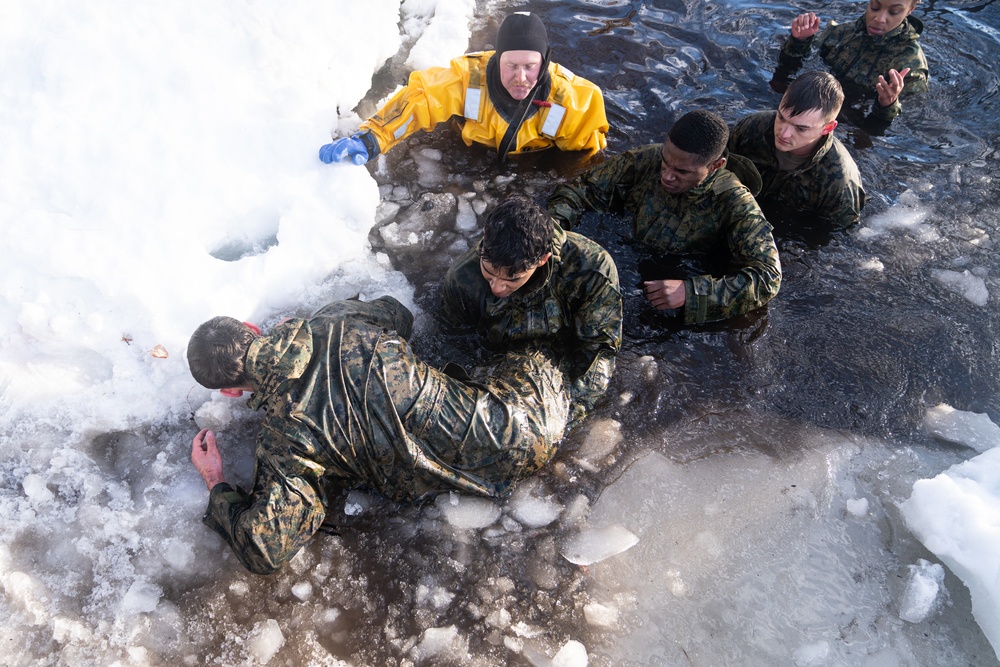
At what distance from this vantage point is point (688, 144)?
3.30 m

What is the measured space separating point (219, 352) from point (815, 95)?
332 centimetres

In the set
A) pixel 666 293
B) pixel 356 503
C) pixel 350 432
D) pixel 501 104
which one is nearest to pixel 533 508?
pixel 356 503

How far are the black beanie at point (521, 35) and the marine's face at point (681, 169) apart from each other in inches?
39.7

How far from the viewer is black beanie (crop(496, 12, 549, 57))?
3.79 metres

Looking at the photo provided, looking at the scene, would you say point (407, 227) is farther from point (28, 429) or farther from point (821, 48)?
point (821, 48)

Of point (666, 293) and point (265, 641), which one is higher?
point (666, 293)

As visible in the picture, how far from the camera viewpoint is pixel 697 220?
3.71 m

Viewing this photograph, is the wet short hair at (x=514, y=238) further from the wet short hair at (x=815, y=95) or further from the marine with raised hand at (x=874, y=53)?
the marine with raised hand at (x=874, y=53)

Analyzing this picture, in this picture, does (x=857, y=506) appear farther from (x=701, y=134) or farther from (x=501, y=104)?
(x=501, y=104)

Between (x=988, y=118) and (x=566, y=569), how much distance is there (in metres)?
4.82

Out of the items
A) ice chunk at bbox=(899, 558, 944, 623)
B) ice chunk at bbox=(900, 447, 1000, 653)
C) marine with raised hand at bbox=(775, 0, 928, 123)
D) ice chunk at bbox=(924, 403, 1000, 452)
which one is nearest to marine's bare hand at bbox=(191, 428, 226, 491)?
ice chunk at bbox=(899, 558, 944, 623)

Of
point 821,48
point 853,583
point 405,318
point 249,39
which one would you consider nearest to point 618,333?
point 405,318

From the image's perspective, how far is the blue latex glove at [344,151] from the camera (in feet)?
12.2

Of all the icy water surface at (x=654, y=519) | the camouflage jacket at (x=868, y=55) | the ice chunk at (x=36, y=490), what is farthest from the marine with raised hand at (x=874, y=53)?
the ice chunk at (x=36, y=490)
